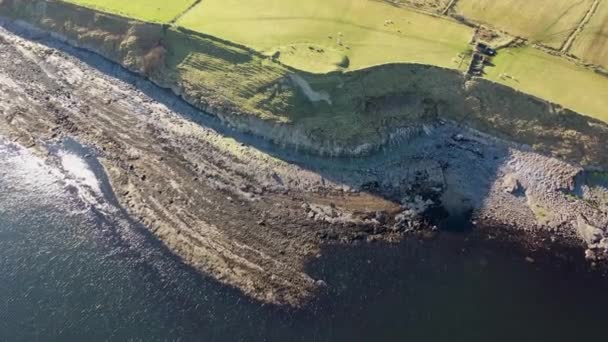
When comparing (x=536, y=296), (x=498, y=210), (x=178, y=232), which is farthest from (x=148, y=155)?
(x=536, y=296)

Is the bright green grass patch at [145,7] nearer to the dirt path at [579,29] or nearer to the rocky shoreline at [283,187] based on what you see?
the rocky shoreline at [283,187]

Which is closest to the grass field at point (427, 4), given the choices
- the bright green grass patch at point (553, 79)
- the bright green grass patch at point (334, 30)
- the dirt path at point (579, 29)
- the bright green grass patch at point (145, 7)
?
the bright green grass patch at point (334, 30)

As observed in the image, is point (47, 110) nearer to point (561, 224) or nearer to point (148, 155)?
point (148, 155)

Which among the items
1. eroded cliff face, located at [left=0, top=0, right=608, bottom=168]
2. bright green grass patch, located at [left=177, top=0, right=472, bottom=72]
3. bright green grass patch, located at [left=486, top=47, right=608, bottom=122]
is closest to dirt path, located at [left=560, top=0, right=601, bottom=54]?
bright green grass patch, located at [left=486, top=47, right=608, bottom=122]

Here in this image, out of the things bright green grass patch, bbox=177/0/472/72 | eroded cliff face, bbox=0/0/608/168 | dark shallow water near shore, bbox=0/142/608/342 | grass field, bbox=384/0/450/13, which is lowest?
dark shallow water near shore, bbox=0/142/608/342

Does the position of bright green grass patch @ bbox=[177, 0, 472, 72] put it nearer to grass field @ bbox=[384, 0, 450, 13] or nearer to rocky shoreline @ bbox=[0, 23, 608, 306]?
grass field @ bbox=[384, 0, 450, 13]

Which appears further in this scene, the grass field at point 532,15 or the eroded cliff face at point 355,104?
the grass field at point 532,15

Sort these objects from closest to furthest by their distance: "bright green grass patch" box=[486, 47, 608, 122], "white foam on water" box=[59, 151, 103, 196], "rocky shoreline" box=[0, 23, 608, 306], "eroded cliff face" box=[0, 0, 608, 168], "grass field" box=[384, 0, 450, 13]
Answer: "rocky shoreline" box=[0, 23, 608, 306] → "white foam on water" box=[59, 151, 103, 196] → "eroded cliff face" box=[0, 0, 608, 168] → "bright green grass patch" box=[486, 47, 608, 122] → "grass field" box=[384, 0, 450, 13]
